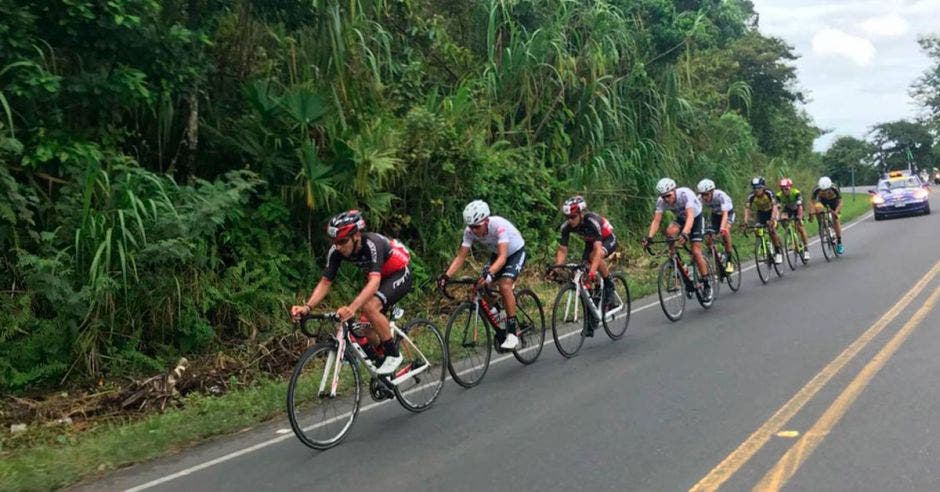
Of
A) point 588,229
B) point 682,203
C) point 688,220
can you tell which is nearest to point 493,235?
point 588,229

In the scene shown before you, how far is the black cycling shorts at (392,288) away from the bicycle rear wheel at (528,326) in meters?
1.86

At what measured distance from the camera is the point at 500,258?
809 centimetres

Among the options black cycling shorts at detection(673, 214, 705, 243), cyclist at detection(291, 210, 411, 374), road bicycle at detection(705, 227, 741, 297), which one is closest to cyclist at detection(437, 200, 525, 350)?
cyclist at detection(291, 210, 411, 374)

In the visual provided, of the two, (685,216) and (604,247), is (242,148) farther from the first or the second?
(685,216)

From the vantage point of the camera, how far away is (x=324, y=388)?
6.34 metres

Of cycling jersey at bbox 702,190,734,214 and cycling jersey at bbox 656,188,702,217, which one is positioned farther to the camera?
cycling jersey at bbox 702,190,734,214

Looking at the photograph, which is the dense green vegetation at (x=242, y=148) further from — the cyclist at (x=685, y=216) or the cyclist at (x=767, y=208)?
the cyclist at (x=767, y=208)

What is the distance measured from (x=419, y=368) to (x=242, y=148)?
515 cm

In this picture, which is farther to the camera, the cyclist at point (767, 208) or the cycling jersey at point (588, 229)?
the cyclist at point (767, 208)

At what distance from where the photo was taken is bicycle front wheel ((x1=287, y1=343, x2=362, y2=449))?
6.21 m

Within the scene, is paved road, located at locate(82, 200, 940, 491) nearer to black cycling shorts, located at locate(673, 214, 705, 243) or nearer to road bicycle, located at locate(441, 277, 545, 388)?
road bicycle, located at locate(441, 277, 545, 388)

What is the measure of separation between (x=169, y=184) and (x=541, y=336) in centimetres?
494

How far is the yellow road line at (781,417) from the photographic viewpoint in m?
4.87

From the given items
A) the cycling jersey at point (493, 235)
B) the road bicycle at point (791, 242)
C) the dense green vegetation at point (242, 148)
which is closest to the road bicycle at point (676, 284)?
the cycling jersey at point (493, 235)
